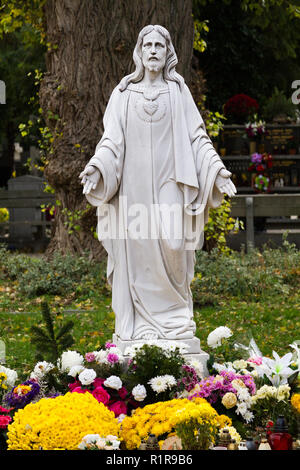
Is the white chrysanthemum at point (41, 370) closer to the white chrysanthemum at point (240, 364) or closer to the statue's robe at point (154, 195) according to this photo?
the statue's robe at point (154, 195)

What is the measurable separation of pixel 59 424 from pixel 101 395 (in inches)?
37.6

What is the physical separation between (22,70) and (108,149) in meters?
18.3

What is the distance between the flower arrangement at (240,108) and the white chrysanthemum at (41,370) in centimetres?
1576

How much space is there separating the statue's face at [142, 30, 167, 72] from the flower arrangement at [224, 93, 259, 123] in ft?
47.6

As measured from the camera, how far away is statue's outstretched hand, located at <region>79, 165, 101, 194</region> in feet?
21.9

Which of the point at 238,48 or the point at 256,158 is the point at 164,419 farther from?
the point at 238,48

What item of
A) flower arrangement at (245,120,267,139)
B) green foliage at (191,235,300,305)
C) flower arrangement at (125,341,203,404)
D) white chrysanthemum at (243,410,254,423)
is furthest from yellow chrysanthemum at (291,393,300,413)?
flower arrangement at (245,120,267,139)

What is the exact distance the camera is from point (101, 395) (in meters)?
5.96

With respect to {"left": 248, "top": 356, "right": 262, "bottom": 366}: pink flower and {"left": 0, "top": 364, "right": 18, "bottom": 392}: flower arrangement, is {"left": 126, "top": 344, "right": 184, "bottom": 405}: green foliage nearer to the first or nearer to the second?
{"left": 248, "top": 356, "right": 262, "bottom": 366}: pink flower

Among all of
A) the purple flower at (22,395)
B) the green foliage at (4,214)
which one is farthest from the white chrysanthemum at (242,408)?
the green foliage at (4,214)

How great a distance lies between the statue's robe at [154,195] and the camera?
6898 mm

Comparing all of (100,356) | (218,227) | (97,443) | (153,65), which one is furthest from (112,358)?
(218,227)
